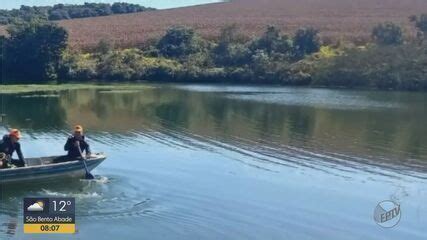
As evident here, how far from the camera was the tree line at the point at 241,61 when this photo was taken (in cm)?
8019

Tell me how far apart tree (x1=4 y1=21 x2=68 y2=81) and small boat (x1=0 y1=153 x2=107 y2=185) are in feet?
201

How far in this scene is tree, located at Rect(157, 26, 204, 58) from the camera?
95.6 m

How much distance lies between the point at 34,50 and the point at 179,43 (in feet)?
65.4

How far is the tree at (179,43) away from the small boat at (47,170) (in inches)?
2744

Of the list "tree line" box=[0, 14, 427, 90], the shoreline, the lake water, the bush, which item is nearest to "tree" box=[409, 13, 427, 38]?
"tree line" box=[0, 14, 427, 90]

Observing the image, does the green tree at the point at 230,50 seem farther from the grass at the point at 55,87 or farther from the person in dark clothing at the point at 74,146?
the person in dark clothing at the point at 74,146

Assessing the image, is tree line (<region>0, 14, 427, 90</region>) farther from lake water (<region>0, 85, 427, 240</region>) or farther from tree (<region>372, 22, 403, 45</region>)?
lake water (<region>0, 85, 427, 240</region>)

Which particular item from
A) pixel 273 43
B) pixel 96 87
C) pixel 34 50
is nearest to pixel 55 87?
pixel 96 87

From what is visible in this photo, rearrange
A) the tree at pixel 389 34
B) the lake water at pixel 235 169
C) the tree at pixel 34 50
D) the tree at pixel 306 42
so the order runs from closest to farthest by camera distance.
→ the lake water at pixel 235 169 < the tree at pixel 34 50 < the tree at pixel 389 34 < the tree at pixel 306 42

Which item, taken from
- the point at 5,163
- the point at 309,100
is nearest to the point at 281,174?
the point at 5,163

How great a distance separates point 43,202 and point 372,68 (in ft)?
225

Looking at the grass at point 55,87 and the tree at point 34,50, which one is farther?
the tree at point 34,50

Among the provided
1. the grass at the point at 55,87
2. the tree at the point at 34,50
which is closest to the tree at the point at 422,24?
the grass at the point at 55,87

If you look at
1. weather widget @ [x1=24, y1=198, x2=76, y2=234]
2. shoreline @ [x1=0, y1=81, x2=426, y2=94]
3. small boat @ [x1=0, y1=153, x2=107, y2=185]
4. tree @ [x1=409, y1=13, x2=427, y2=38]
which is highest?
tree @ [x1=409, y1=13, x2=427, y2=38]
